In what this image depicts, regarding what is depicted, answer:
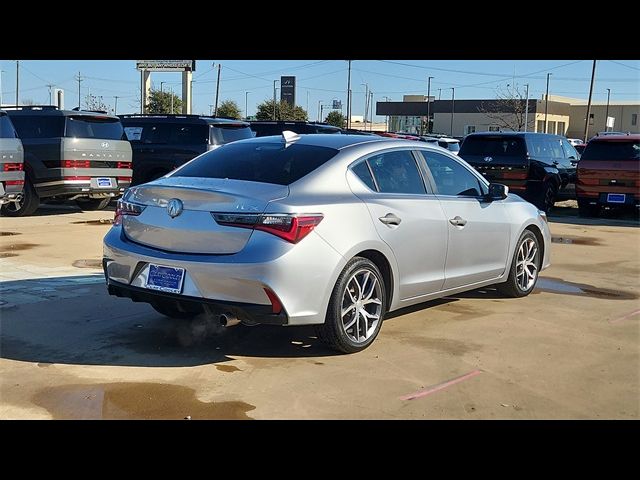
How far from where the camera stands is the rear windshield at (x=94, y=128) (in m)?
13.0

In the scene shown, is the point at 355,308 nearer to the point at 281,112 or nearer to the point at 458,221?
the point at 458,221

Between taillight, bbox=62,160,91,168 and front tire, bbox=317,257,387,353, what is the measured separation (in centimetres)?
901

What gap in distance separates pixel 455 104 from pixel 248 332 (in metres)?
77.6

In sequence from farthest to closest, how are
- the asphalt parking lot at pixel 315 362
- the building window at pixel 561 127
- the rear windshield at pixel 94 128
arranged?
the building window at pixel 561 127, the rear windshield at pixel 94 128, the asphalt parking lot at pixel 315 362

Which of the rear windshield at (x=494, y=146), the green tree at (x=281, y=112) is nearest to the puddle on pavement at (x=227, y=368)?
the rear windshield at (x=494, y=146)

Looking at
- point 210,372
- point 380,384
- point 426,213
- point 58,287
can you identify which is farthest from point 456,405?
point 58,287

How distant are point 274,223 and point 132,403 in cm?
142

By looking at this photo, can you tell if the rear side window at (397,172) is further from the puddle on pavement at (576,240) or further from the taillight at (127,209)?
the puddle on pavement at (576,240)

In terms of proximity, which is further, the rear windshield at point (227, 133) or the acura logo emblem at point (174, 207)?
the rear windshield at point (227, 133)

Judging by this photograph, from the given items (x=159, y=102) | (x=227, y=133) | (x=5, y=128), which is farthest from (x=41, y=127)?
(x=159, y=102)

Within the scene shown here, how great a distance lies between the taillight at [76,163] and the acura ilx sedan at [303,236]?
7748 mm

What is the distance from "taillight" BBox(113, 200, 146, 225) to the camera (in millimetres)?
5164

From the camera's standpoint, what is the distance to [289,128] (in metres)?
17.7

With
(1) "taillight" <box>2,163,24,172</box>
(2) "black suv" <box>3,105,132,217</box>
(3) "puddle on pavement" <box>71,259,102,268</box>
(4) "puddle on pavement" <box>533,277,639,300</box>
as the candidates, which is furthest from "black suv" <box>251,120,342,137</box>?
(4) "puddle on pavement" <box>533,277,639,300</box>
